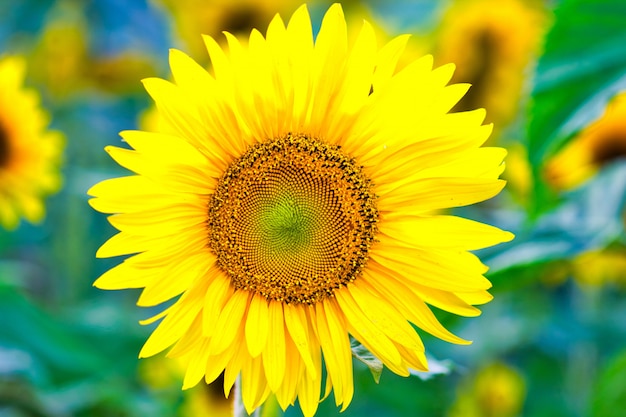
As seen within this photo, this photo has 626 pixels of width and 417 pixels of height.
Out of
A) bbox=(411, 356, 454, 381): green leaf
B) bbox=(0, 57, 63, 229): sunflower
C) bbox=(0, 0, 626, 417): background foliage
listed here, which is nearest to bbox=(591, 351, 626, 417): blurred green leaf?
bbox=(0, 0, 626, 417): background foliage

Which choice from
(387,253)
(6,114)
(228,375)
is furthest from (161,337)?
(6,114)

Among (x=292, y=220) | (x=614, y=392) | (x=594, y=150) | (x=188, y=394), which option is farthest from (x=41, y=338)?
(x=594, y=150)

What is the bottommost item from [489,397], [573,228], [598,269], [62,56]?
[489,397]

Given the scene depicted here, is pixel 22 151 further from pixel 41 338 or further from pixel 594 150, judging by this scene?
pixel 594 150

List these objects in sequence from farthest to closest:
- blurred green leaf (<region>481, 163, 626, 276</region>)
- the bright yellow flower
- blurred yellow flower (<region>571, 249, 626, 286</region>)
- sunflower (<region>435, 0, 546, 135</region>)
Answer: sunflower (<region>435, 0, 546, 135</region>) < blurred yellow flower (<region>571, 249, 626, 286</region>) < the bright yellow flower < blurred green leaf (<region>481, 163, 626, 276</region>)

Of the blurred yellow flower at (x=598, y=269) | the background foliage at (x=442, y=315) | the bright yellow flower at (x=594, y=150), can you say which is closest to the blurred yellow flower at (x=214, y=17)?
the background foliage at (x=442, y=315)

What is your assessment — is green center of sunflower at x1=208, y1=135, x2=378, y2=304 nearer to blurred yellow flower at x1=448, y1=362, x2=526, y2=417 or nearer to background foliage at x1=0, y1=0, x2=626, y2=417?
background foliage at x1=0, y1=0, x2=626, y2=417
